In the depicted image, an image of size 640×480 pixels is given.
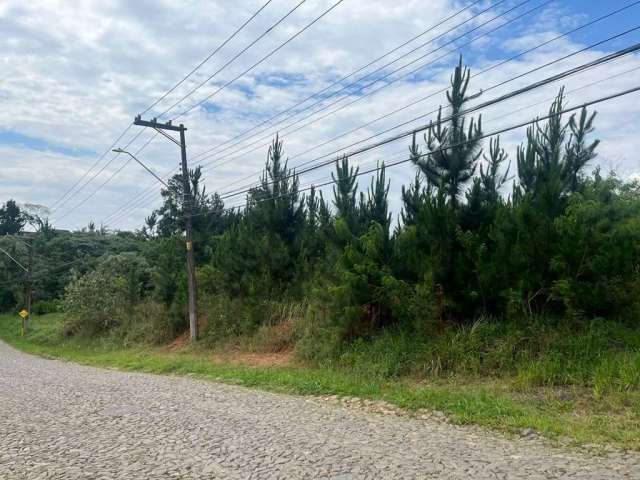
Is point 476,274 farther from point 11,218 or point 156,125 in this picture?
point 11,218

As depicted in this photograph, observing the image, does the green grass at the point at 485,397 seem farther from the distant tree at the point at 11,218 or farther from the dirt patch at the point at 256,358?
the distant tree at the point at 11,218

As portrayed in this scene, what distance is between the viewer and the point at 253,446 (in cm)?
725

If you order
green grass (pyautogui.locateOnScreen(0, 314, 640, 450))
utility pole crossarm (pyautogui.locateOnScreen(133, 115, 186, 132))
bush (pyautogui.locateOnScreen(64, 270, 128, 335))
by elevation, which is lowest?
green grass (pyautogui.locateOnScreen(0, 314, 640, 450))

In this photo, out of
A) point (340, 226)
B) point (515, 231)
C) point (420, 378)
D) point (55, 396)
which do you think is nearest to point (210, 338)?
point (340, 226)

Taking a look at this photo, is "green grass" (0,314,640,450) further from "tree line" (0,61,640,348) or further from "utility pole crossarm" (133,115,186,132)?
"utility pole crossarm" (133,115,186,132)

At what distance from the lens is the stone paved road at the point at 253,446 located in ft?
20.1

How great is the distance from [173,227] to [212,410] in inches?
888

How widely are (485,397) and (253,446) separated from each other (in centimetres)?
406

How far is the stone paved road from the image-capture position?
6.12 metres

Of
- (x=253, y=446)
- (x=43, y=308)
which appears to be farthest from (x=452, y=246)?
(x=43, y=308)

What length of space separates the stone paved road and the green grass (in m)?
0.57

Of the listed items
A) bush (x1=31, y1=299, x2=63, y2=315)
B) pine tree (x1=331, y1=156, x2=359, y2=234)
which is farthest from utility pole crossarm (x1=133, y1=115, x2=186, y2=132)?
bush (x1=31, y1=299, x2=63, y2=315)

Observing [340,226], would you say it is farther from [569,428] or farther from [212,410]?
[569,428]

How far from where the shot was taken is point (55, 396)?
1201 centimetres
